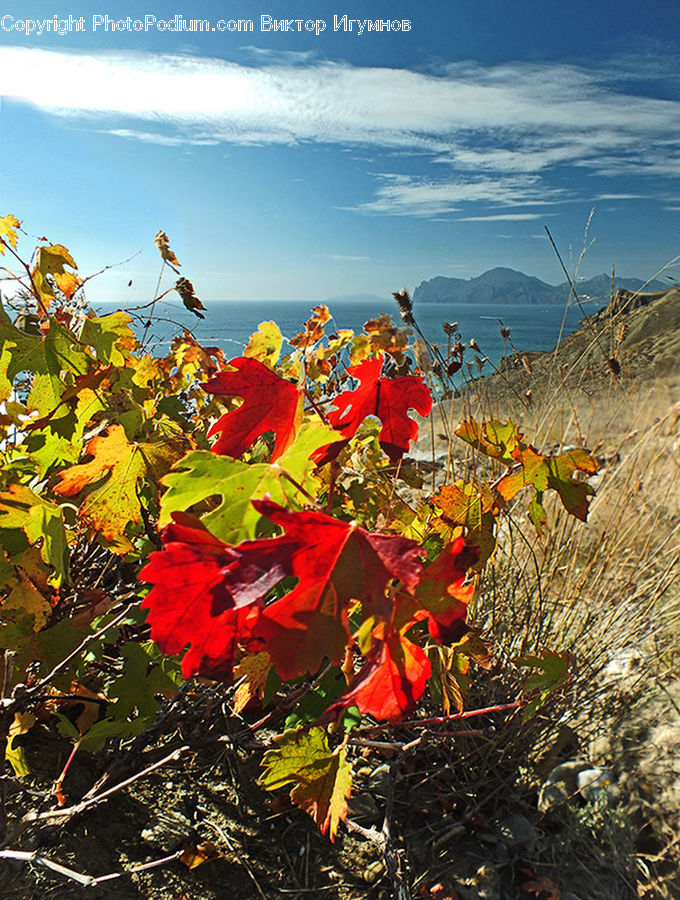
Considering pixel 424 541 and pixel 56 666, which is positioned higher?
pixel 424 541

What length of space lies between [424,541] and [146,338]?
4.76ft

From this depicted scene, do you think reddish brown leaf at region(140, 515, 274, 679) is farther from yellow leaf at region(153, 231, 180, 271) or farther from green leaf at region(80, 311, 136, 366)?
yellow leaf at region(153, 231, 180, 271)

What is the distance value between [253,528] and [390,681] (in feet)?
0.72

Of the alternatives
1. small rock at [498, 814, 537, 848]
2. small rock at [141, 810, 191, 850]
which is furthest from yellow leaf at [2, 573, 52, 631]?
small rock at [498, 814, 537, 848]

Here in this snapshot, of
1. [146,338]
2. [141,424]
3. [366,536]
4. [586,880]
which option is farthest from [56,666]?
[586,880]

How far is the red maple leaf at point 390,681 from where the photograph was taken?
65 centimetres

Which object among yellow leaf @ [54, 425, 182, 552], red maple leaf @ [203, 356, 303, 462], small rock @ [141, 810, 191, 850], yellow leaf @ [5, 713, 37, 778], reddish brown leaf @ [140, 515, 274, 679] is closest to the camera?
reddish brown leaf @ [140, 515, 274, 679]

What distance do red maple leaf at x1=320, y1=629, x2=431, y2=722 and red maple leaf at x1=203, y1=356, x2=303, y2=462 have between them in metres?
0.27

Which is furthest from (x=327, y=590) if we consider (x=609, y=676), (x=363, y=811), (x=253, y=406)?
(x=609, y=676)

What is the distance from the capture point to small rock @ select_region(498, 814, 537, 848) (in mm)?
1579

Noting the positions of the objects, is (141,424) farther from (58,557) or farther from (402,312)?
(402,312)

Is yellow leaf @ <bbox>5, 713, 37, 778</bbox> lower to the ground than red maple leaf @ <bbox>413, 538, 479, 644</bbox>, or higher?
lower

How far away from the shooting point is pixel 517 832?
1.59 metres

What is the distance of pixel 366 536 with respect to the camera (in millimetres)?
603
